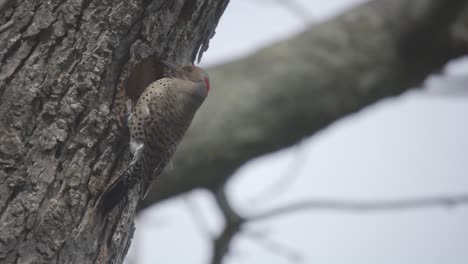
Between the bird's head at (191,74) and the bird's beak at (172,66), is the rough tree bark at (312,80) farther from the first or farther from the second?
the bird's beak at (172,66)

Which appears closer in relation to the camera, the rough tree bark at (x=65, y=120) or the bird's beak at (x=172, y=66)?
the rough tree bark at (x=65, y=120)

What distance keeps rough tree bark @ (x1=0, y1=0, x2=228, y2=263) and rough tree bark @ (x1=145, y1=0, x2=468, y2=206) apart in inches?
108

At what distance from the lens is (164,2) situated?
125 inches

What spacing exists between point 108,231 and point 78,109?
469 mm

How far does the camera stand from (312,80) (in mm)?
6383

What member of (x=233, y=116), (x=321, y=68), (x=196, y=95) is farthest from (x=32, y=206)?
(x=321, y=68)

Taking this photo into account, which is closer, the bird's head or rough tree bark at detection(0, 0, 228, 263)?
rough tree bark at detection(0, 0, 228, 263)

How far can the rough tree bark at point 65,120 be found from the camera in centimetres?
279

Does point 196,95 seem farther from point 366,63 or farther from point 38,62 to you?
point 366,63

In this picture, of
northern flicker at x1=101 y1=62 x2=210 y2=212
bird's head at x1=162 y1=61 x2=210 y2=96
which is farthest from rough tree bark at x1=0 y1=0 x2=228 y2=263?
bird's head at x1=162 y1=61 x2=210 y2=96

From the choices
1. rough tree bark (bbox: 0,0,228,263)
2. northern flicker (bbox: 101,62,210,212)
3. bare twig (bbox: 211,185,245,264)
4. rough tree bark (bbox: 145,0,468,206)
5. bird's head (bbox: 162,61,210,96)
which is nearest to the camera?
rough tree bark (bbox: 0,0,228,263)

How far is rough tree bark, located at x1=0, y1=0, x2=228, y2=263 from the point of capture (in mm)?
2791

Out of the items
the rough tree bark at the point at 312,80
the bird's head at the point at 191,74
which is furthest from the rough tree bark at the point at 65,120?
the rough tree bark at the point at 312,80

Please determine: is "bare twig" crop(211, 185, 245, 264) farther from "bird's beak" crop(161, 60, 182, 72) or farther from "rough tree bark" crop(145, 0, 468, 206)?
"bird's beak" crop(161, 60, 182, 72)
